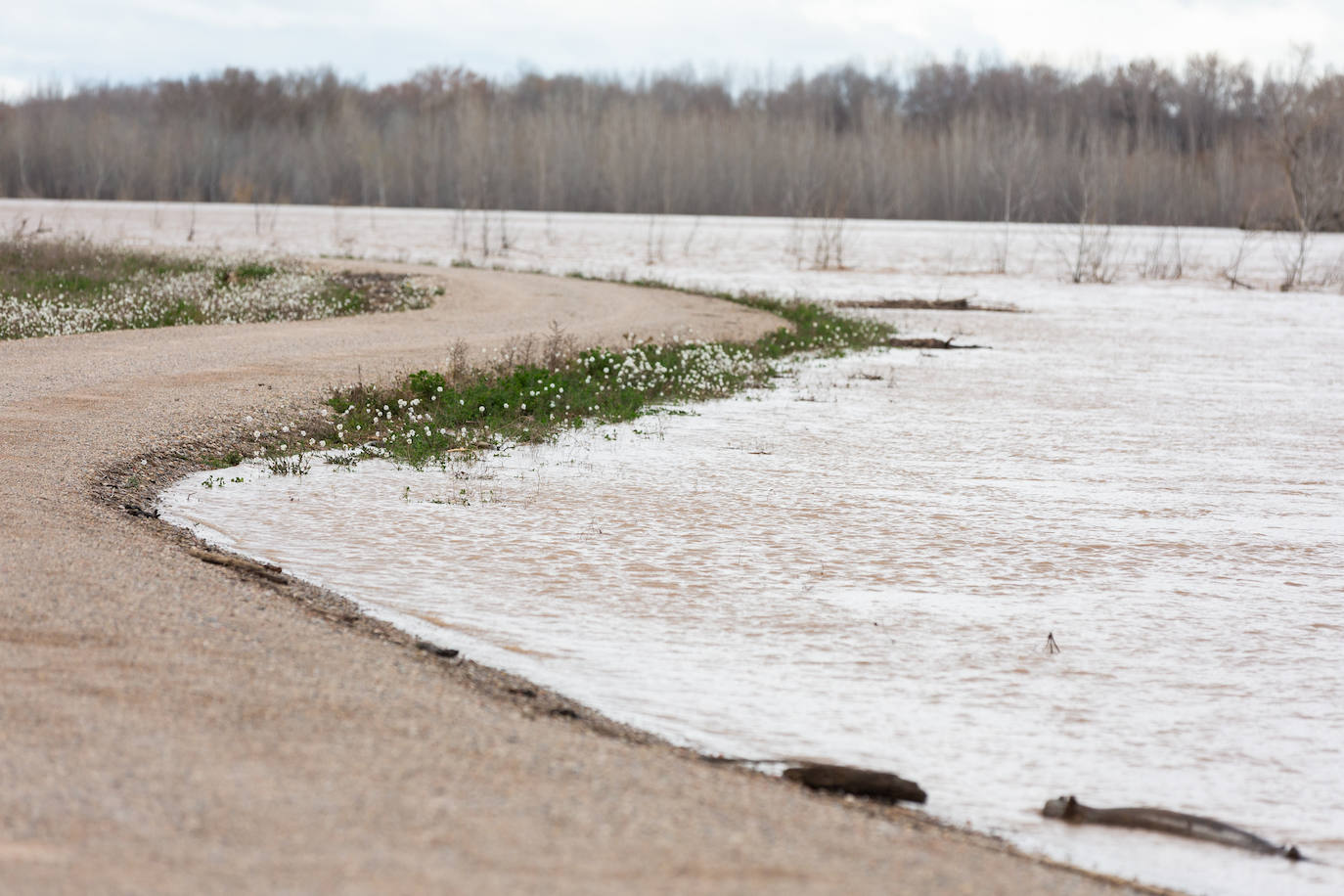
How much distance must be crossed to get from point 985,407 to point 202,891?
41.2ft

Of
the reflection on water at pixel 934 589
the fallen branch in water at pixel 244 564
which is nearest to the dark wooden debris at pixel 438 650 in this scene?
the reflection on water at pixel 934 589

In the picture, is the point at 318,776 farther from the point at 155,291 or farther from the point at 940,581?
the point at 155,291

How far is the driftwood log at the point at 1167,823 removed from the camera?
464 cm

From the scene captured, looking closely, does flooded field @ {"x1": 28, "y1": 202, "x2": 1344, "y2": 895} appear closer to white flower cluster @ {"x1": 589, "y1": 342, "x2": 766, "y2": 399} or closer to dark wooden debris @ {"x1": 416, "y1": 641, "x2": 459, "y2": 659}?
dark wooden debris @ {"x1": 416, "y1": 641, "x2": 459, "y2": 659}

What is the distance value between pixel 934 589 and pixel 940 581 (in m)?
0.18

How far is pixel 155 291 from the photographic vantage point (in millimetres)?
23453

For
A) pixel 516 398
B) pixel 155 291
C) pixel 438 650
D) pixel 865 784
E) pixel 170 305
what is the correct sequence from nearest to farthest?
pixel 865 784, pixel 438 650, pixel 516 398, pixel 170 305, pixel 155 291

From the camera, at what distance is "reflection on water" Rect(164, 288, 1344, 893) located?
5340 mm

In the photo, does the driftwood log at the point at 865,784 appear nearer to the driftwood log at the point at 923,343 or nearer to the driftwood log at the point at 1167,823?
the driftwood log at the point at 1167,823

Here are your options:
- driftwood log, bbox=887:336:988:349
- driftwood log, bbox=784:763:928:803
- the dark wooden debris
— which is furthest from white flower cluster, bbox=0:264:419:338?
driftwood log, bbox=784:763:928:803

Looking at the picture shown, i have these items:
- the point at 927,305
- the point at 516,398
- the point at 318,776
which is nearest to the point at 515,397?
the point at 516,398

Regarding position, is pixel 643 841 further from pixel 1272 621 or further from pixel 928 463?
pixel 928 463

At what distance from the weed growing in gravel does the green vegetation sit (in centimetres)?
677

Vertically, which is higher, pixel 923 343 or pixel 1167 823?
pixel 923 343
